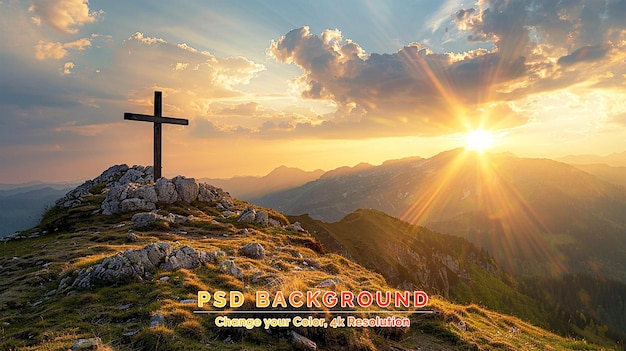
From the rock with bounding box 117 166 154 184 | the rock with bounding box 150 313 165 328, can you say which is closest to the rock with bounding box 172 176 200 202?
the rock with bounding box 117 166 154 184

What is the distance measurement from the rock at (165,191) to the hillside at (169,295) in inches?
306

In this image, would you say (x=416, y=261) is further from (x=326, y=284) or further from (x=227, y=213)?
Result: (x=326, y=284)

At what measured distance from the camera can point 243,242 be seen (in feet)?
85.9

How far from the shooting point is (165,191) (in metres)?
38.7

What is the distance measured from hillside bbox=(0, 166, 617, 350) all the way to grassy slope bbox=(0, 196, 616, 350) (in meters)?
0.05

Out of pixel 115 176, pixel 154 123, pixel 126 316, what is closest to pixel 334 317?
pixel 126 316

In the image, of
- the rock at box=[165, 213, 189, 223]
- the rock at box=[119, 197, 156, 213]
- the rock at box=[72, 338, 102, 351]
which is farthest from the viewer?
the rock at box=[119, 197, 156, 213]


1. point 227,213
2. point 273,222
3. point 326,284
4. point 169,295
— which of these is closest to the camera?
point 169,295

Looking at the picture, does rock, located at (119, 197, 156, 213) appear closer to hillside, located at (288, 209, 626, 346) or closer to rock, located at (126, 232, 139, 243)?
rock, located at (126, 232, 139, 243)

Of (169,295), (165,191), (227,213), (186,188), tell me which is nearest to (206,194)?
(186,188)

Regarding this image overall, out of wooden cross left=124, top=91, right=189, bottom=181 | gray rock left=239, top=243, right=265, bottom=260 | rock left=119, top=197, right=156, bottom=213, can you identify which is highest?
wooden cross left=124, top=91, right=189, bottom=181

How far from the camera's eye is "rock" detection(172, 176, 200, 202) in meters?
40.4

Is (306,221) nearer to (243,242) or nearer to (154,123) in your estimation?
(154,123)

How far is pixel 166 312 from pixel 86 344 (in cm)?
257
